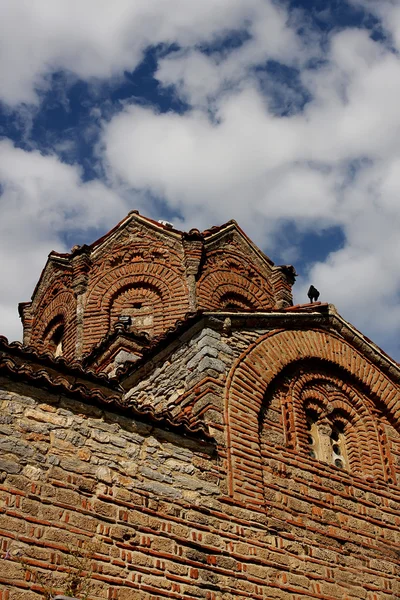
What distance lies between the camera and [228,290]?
16.3m

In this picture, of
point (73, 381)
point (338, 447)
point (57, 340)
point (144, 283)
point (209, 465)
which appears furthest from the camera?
point (57, 340)

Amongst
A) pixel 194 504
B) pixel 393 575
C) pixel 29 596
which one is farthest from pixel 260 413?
pixel 29 596

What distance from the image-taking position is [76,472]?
26.3ft

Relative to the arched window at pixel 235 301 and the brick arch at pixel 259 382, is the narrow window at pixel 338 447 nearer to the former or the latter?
the brick arch at pixel 259 382

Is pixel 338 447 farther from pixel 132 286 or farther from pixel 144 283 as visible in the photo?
pixel 132 286

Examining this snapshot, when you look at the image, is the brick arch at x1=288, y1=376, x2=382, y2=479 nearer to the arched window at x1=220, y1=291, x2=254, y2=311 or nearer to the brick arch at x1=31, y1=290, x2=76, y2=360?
the arched window at x1=220, y1=291, x2=254, y2=311

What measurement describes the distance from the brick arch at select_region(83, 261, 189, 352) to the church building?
1.16 metres

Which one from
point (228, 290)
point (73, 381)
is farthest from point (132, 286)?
point (73, 381)

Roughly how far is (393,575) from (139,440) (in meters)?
3.90

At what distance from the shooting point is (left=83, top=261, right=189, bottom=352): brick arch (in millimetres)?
15312

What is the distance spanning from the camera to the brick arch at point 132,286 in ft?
50.2

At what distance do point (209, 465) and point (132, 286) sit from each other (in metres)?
7.35

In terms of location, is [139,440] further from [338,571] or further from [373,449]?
[373,449]

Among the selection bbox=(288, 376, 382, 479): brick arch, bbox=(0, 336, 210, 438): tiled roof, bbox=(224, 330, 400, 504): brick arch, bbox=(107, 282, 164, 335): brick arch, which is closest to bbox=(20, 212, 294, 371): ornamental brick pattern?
bbox=(107, 282, 164, 335): brick arch
